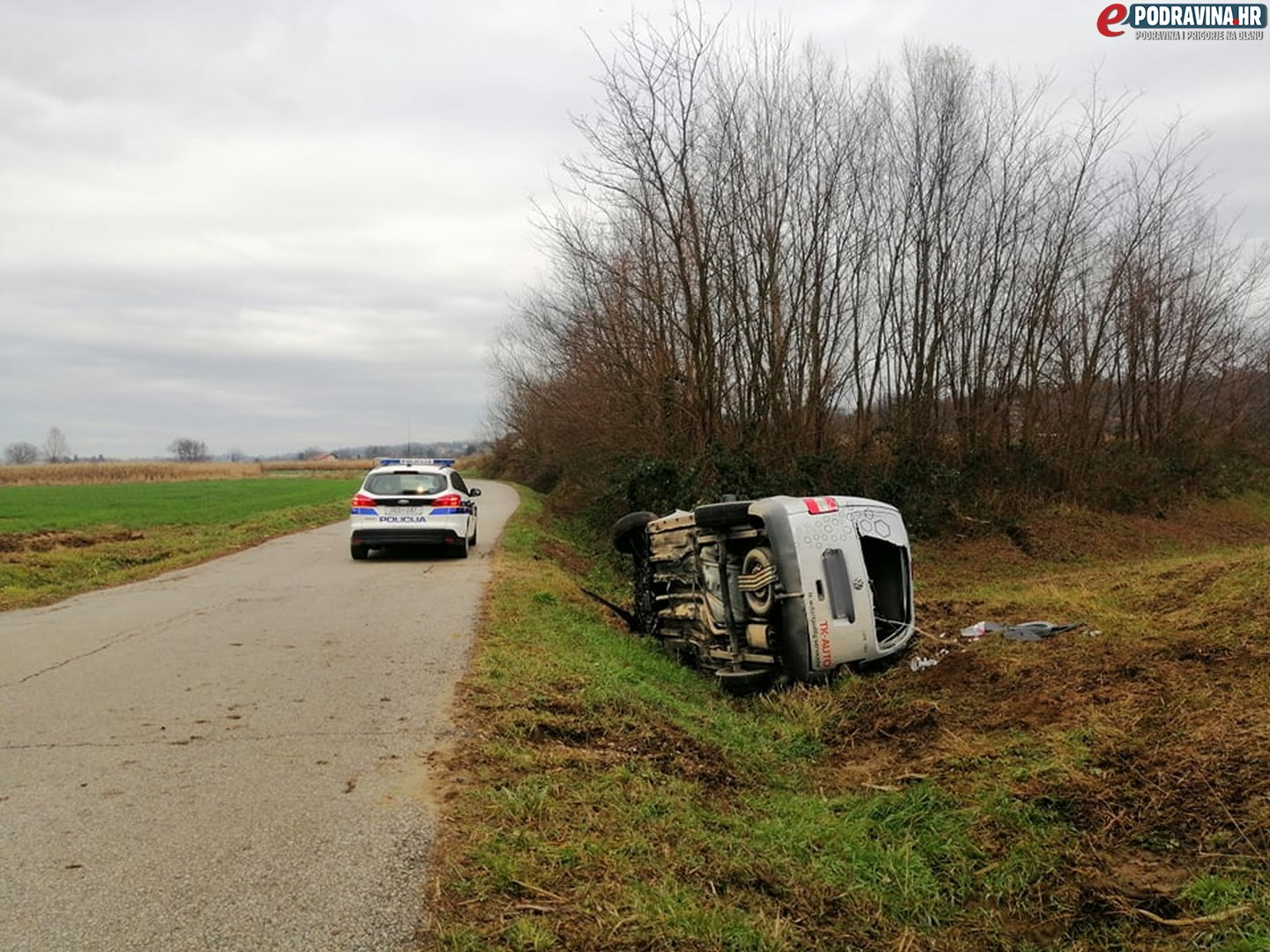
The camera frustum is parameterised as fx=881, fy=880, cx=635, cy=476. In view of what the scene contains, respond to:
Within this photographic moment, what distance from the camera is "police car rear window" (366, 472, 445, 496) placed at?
50.3 feet

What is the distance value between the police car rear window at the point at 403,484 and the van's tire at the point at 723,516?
804 cm

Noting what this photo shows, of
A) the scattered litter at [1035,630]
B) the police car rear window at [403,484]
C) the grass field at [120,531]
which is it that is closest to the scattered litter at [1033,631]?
the scattered litter at [1035,630]

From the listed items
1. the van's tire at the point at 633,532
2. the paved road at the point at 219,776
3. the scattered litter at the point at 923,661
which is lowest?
the scattered litter at the point at 923,661

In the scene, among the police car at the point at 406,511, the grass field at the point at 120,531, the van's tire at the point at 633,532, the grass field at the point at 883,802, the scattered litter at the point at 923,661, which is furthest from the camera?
the police car at the point at 406,511

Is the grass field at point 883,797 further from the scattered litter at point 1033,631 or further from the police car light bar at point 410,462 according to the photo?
the police car light bar at point 410,462

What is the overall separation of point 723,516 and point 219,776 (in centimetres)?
480

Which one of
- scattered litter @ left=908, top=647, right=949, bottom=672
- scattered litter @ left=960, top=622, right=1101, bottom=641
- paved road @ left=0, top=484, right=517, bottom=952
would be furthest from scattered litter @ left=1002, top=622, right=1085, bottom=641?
paved road @ left=0, top=484, right=517, bottom=952

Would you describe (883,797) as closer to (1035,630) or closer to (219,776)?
(219,776)

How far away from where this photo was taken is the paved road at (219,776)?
10.9ft

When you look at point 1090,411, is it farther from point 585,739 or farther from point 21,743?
point 21,743

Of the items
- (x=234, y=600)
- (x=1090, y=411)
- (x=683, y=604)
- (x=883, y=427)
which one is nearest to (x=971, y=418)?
(x=883, y=427)

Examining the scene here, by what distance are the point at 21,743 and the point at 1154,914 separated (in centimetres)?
609

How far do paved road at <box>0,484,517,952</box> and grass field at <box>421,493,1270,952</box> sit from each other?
339 mm

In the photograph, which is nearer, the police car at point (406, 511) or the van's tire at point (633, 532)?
the van's tire at point (633, 532)
